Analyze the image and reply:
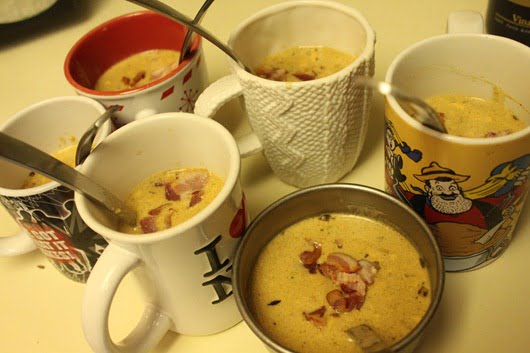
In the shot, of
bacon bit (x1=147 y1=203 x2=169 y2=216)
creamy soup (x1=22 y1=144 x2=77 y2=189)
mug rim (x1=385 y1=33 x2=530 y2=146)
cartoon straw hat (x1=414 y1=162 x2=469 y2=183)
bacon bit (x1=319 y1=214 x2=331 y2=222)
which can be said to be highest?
mug rim (x1=385 y1=33 x2=530 y2=146)

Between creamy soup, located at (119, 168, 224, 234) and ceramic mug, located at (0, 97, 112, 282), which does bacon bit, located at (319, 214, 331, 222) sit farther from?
ceramic mug, located at (0, 97, 112, 282)

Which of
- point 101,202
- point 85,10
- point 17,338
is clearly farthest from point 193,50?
point 85,10

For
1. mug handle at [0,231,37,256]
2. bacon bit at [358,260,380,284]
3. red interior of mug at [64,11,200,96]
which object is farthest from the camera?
red interior of mug at [64,11,200,96]

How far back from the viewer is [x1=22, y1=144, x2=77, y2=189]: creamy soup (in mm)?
669

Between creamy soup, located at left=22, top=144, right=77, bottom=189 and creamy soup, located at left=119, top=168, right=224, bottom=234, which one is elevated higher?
creamy soup, located at left=119, top=168, right=224, bottom=234

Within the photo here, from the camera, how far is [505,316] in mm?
551

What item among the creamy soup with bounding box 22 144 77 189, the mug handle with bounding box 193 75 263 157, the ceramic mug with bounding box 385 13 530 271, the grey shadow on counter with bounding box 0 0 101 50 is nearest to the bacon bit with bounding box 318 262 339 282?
the ceramic mug with bounding box 385 13 530 271

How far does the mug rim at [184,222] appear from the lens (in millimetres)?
464

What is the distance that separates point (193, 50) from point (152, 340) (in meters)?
0.36

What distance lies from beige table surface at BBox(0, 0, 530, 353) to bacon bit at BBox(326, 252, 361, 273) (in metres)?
0.10

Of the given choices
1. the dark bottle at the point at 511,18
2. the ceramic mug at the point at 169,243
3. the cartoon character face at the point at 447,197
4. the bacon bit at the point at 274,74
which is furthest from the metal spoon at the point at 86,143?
the dark bottle at the point at 511,18

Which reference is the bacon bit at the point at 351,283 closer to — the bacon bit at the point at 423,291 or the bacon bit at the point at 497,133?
the bacon bit at the point at 423,291

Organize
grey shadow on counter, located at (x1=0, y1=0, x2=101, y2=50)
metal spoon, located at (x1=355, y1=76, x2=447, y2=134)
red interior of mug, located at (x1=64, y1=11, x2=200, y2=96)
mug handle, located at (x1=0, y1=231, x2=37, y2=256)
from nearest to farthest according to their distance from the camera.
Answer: metal spoon, located at (x1=355, y1=76, x2=447, y2=134)
mug handle, located at (x1=0, y1=231, x2=37, y2=256)
red interior of mug, located at (x1=64, y1=11, x2=200, y2=96)
grey shadow on counter, located at (x1=0, y1=0, x2=101, y2=50)

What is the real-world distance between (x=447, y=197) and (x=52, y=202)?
0.39 m
